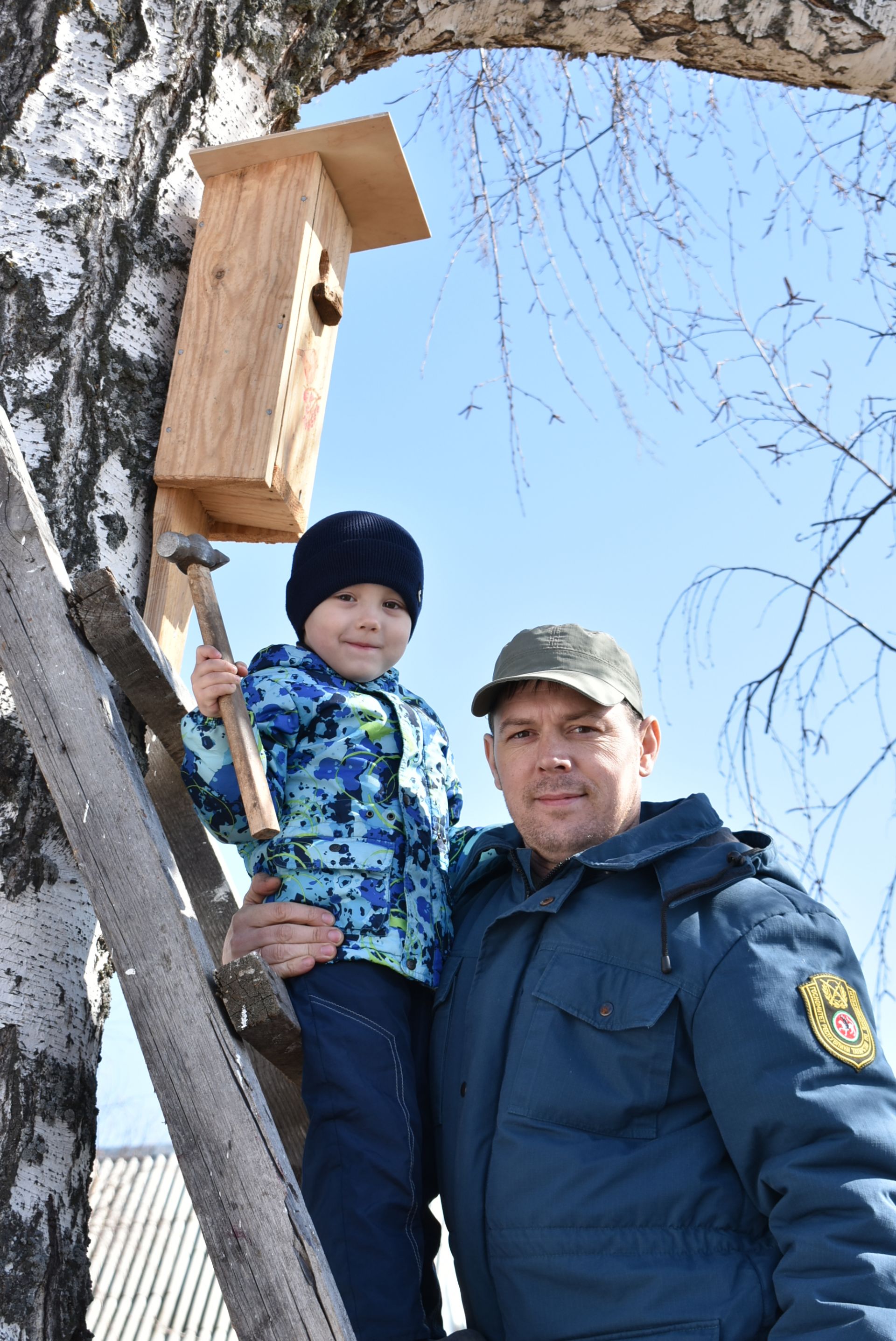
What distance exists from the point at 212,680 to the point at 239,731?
0.09 m

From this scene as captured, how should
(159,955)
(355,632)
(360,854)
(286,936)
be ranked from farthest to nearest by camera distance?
(355,632) < (360,854) < (286,936) < (159,955)

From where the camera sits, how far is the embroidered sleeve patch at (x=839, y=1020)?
1.61 m

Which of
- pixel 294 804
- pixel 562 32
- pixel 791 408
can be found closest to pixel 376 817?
pixel 294 804

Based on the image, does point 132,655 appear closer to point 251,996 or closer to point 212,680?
point 212,680

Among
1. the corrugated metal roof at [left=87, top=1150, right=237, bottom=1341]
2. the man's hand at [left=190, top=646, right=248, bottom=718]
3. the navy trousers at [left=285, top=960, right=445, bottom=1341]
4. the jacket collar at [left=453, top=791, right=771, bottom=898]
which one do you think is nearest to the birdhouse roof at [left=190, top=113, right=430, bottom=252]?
the man's hand at [left=190, top=646, right=248, bottom=718]

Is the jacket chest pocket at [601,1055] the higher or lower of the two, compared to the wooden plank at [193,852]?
lower

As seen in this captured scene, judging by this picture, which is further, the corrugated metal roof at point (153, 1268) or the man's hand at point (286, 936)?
the corrugated metal roof at point (153, 1268)

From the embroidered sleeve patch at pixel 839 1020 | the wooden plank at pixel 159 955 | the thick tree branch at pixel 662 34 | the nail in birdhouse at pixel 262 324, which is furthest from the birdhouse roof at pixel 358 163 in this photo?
the embroidered sleeve patch at pixel 839 1020

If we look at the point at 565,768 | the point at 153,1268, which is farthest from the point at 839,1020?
the point at 153,1268

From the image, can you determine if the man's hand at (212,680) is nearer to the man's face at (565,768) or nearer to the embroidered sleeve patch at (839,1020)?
the man's face at (565,768)

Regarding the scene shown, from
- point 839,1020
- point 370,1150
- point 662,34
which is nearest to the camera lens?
point 839,1020

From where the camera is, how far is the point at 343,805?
6.63ft

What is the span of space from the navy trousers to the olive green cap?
57cm

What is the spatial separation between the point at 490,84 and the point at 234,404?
6.56 feet
